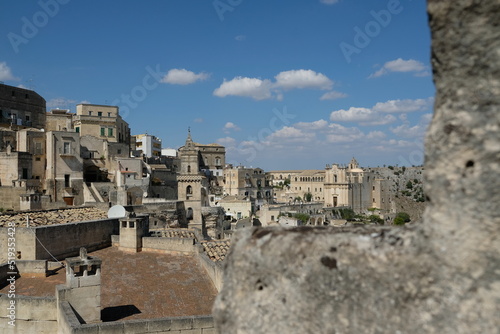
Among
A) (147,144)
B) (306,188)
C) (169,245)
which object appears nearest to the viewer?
(169,245)

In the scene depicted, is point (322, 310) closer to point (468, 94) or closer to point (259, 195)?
point (468, 94)

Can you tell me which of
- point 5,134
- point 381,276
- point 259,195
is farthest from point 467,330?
point 259,195

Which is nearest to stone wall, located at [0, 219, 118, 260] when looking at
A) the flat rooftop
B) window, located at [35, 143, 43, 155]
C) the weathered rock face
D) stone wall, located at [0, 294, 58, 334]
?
the flat rooftop

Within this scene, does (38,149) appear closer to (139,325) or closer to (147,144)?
(139,325)

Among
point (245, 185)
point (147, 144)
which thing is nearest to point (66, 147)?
point (147, 144)

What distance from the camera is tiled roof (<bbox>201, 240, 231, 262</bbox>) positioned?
17.7 meters

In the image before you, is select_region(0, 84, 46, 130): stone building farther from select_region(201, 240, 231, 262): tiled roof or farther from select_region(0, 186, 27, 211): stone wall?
select_region(201, 240, 231, 262): tiled roof

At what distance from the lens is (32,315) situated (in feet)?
33.8

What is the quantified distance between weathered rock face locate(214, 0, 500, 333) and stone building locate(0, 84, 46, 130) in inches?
1747

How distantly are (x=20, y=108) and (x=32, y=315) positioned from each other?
38542mm

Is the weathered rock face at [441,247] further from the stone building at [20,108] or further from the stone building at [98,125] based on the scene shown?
the stone building at [98,125]

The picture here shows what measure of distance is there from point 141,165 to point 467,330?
4184 cm

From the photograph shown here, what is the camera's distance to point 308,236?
2.72 metres

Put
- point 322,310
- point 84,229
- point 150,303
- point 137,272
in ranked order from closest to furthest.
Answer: point 322,310, point 150,303, point 137,272, point 84,229
